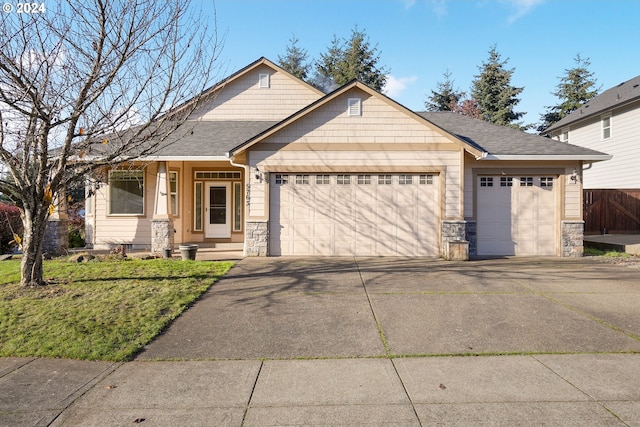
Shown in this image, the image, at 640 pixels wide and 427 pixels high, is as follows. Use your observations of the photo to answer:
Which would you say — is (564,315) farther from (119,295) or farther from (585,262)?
(119,295)

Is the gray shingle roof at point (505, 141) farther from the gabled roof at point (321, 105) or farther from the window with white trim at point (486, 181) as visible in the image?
the window with white trim at point (486, 181)

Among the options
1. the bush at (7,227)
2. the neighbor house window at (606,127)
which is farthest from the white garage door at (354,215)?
the neighbor house window at (606,127)

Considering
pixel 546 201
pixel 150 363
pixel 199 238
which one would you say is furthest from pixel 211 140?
pixel 546 201

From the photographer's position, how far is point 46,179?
715cm

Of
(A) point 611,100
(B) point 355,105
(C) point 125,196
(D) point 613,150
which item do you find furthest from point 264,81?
(A) point 611,100

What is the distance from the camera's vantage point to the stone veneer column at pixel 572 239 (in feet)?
38.8

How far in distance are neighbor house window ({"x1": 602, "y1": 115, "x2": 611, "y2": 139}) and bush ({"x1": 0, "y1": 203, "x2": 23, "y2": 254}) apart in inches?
1073

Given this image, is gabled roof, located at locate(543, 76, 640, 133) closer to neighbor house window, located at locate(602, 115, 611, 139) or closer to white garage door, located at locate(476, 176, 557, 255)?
neighbor house window, located at locate(602, 115, 611, 139)

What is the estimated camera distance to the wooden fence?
56.2ft

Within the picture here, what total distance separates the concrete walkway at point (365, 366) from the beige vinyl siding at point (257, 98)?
10126 millimetres

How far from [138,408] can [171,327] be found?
218 centimetres

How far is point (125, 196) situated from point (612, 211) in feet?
66.8

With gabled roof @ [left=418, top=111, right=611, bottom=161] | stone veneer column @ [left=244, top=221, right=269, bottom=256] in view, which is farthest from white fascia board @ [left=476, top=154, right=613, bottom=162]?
stone veneer column @ [left=244, top=221, right=269, bottom=256]

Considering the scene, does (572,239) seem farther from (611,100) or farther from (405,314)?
(611,100)
